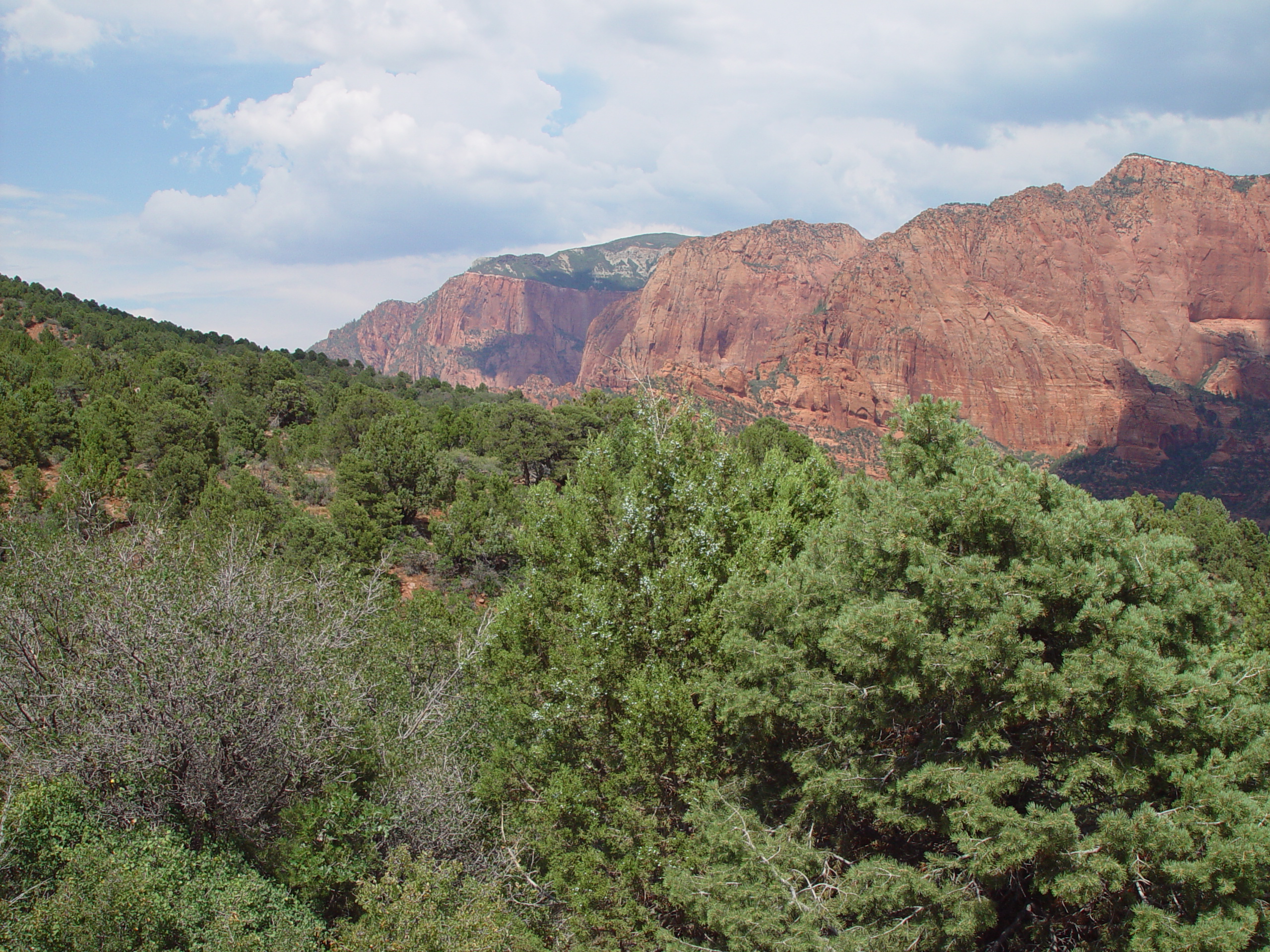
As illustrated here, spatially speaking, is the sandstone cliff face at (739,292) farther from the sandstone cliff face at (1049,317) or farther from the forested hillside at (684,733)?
the forested hillside at (684,733)

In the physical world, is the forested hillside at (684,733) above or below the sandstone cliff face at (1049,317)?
below

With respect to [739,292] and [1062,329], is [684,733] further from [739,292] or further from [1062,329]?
[739,292]

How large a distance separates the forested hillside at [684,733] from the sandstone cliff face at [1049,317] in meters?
107

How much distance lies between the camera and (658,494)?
1348 centimetres

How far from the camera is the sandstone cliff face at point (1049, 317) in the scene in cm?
12144

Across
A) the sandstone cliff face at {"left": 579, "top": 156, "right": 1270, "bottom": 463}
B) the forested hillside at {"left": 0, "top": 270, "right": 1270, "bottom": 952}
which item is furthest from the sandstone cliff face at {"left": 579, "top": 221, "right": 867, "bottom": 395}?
the forested hillside at {"left": 0, "top": 270, "right": 1270, "bottom": 952}

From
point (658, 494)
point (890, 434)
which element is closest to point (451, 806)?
point (658, 494)

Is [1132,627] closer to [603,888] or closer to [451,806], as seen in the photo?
[603,888]

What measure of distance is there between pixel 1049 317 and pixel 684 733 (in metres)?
146

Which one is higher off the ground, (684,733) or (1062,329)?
(1062,329)

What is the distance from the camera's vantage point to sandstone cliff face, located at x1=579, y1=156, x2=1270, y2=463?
121438mm

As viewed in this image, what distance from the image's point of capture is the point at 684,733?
37.6ft

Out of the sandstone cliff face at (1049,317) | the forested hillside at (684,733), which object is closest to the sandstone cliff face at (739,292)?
the sandstone cliff face at (1049,317)

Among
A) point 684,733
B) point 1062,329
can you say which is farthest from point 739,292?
point 684,733
